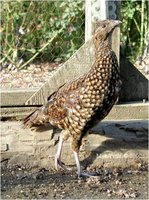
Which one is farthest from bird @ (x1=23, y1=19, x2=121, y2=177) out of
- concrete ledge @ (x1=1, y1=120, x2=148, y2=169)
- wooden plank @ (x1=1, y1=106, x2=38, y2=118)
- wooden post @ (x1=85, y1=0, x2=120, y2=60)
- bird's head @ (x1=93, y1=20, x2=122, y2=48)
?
wooden plank @ (x1=1, y1=106, x2=38, y2=118)

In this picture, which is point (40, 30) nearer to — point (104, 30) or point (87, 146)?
point (87, 146)

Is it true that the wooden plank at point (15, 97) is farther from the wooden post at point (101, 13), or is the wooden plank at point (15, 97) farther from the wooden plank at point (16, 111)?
the wooden post at point (101, 13)

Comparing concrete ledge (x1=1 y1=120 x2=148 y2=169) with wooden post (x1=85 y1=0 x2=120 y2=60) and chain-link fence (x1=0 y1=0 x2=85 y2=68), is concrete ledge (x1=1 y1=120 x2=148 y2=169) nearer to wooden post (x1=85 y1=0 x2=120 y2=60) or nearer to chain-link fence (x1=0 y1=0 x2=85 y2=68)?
wooden post (x1=85 y1=0 x2=120 y2=60)

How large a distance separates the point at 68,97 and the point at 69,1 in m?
1.53

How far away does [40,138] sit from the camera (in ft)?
16.3

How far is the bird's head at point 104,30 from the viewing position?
14.7 ft

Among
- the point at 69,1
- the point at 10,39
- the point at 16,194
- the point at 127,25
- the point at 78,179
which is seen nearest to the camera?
the point at 16,194

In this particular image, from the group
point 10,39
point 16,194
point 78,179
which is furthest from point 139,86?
point 10,39

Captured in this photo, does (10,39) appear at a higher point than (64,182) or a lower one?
higher

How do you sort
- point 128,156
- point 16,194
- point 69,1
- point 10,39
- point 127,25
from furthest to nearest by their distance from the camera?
→ point 127,25 → point 10,39 → point 69,1 → point 128,156 → point 16,194

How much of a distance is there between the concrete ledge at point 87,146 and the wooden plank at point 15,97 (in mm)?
188

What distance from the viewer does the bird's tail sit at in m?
4.85

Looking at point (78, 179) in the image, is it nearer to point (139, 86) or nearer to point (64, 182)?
point (64, 182)

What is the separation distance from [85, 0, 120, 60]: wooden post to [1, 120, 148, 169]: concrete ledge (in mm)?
632
